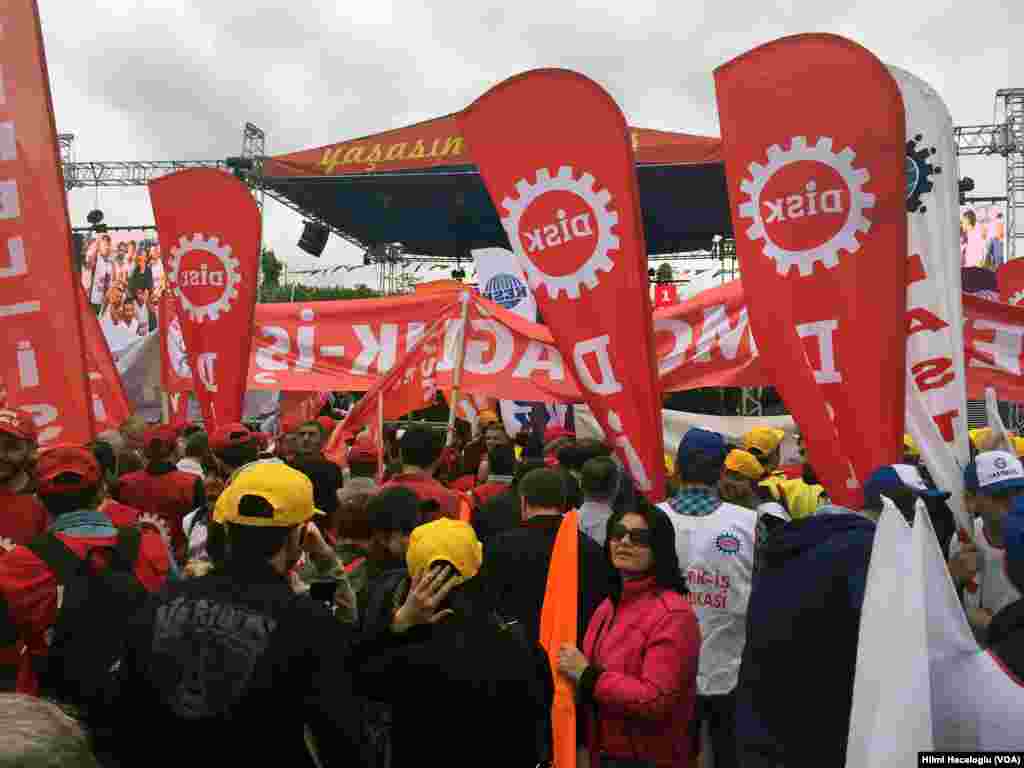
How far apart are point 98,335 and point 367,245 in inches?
990

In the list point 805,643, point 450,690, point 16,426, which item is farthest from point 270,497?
point 16,426

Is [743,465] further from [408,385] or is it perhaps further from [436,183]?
[436,183]

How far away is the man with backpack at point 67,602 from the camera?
2613 millimetres

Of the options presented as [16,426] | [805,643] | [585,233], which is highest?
[585,233]

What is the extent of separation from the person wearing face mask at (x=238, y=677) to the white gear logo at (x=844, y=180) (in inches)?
106

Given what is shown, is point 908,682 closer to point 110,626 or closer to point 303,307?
point 110,626

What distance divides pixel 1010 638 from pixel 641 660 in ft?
3.76

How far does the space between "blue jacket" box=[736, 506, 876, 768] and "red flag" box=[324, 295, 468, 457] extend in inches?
156

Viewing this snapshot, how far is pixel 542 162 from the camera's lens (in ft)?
15.3

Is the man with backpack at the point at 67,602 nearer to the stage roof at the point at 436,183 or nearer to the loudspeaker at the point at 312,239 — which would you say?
the stage roof at the point at 436,183

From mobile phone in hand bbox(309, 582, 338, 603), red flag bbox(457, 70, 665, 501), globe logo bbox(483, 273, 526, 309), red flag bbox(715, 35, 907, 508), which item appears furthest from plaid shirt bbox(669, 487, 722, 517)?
globe logo bbox(483, 273, 526, 309)

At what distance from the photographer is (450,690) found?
7.33 feet

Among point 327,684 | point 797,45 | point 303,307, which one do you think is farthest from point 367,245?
point 327,684

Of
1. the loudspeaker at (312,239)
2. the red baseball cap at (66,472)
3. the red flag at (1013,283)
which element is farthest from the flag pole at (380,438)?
the loudspeaker at (312,239)
